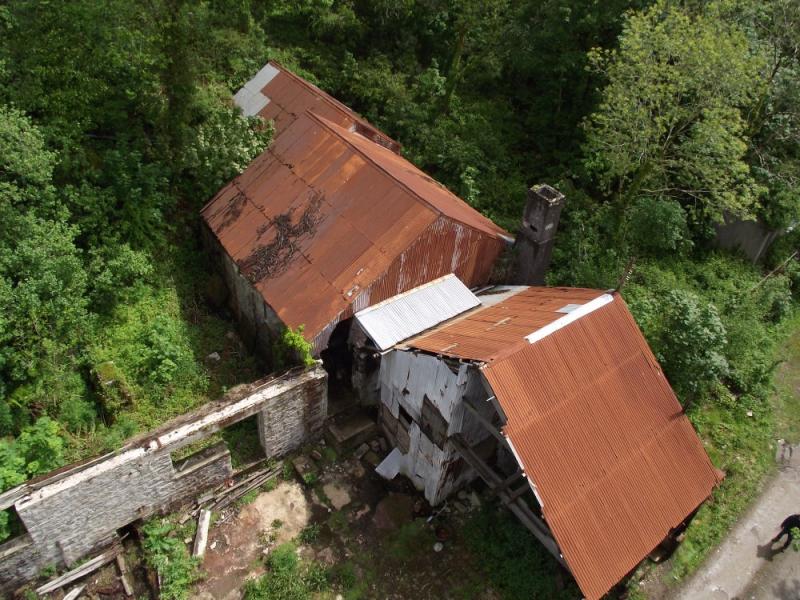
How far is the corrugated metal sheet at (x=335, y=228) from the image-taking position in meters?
14.2

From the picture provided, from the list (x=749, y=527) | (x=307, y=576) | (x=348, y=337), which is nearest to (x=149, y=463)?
(x=307, y=576)

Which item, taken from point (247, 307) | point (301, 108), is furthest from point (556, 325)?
point (301, 108)

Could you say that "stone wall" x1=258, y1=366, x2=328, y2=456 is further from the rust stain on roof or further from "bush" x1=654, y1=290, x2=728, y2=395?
"bush" x1=654, y1=290, x2=728, y2=395

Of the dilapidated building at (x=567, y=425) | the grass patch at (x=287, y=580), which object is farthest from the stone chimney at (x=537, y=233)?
the grass patch at (x=287, y=580)

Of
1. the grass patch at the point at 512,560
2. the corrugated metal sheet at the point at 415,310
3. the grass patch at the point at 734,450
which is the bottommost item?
the grass patch at the point at 734,450

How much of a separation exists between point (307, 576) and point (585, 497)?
6.40m

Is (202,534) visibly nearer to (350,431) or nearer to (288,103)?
(350,431)

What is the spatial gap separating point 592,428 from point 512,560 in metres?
3.96

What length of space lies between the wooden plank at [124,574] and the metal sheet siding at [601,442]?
29.0ft

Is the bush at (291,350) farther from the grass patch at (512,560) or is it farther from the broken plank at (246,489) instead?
the grass patch at (512,560)

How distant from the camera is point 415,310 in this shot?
47.3 ft

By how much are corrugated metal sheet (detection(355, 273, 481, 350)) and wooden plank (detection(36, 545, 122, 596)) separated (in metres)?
7.45

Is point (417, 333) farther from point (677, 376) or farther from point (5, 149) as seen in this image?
point (5, 149)

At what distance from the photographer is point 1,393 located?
13242mm
